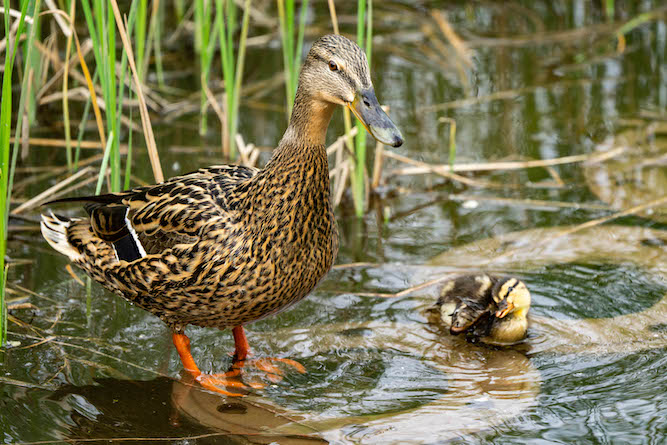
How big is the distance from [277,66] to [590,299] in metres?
3.74

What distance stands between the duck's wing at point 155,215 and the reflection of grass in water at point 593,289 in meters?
1.53

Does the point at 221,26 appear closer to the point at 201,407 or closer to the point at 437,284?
the point at 437,284

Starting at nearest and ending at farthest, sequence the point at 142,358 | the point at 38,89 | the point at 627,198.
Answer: the point at 142,358, the point at 627,198, the point at 38,89

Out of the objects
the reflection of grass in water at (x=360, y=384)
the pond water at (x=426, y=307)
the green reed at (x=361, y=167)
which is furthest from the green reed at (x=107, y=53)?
the reflection of grass in water at (x=360, y=384)

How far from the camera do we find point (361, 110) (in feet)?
9.87

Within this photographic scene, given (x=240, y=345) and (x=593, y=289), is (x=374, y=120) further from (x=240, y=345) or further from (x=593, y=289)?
(x=593, y=289)

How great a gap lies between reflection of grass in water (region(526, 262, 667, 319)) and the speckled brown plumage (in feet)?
3.97

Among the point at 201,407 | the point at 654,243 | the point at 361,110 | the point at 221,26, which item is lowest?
the point at 201,407

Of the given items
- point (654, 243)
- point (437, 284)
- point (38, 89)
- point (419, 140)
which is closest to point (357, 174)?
point (437, 284)

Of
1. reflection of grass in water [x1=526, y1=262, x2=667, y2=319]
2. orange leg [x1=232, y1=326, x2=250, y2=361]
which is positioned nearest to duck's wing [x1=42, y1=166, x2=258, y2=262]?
orange leg [x1=232, y1=326, x2=250, y2=361]

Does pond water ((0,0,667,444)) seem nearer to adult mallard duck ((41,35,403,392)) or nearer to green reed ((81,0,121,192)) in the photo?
adult mallard duck ((41,35,403,392))

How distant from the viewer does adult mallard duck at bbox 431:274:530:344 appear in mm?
3789

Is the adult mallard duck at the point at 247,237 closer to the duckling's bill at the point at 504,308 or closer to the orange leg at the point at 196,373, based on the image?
the orange leg at the point at 196,373

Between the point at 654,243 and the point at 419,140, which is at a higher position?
the point at 419,140
